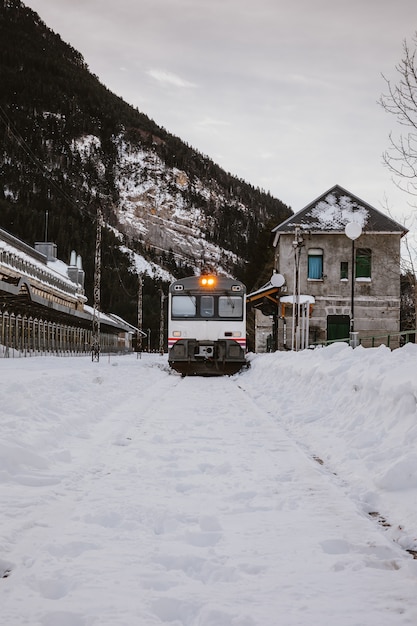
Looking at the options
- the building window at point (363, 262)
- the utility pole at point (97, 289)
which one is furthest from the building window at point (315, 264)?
the utility pole at point (97, 289)

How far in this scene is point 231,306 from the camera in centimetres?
2434

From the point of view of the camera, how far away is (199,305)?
956 inches

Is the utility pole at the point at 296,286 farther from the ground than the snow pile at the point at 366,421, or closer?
farther from the ground

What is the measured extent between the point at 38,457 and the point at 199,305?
60.9 ft

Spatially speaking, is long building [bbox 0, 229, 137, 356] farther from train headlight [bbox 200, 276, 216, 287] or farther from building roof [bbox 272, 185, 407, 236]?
building roof [bbox 272, 185, 407, 236]

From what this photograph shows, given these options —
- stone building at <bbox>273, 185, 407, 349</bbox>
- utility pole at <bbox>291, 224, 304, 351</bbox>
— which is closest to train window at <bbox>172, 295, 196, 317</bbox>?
utility pole at <bbox>291, 224, 304, 351</bbox>

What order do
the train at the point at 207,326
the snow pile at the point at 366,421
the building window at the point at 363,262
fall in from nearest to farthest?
1. the snow pile at the point at 366,421
2. the train at the point at 207,326
3. the building window at the point at 363,262

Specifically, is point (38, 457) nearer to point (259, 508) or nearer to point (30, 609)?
point (259, 508)

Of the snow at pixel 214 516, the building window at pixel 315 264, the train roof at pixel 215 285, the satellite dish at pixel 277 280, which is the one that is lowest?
the snow at pixel 214 516

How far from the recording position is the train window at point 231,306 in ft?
79.3

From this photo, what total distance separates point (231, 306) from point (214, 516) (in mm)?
20312

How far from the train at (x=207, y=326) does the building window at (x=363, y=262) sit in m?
15.0

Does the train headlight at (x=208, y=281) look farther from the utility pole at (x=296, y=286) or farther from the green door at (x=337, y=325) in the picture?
the green door at (x=337, y=325)

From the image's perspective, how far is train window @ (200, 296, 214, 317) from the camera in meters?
24.1
